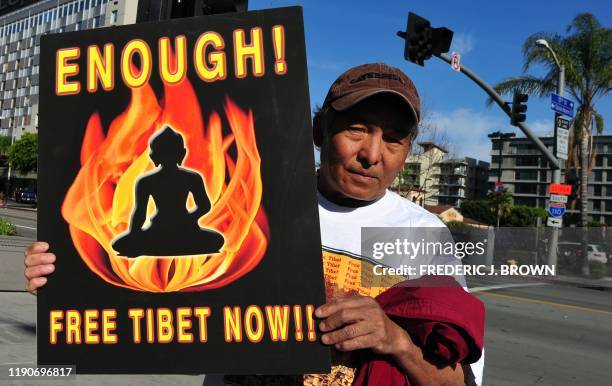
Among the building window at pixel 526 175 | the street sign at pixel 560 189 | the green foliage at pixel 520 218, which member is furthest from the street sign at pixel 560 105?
the building window at pixel 526 175

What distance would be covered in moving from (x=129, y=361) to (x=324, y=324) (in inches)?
21.1

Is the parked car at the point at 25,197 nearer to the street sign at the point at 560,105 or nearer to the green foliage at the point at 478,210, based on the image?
the street sign at the point at 560,105

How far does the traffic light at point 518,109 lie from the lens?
1495 centimetres

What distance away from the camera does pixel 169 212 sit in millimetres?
1458

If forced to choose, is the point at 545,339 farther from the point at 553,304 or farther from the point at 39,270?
the point at 39,270

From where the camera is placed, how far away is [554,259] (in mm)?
20656

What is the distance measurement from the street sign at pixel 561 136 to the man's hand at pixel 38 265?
61.0ft

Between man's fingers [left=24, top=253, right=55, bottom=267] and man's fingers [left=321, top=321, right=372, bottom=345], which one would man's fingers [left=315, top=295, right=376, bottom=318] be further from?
man's fingers [left=24, top=253, right=55, bottom=267]

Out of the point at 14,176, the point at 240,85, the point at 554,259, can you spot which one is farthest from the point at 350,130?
the point at 14,176

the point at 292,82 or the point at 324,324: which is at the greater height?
the point at 292,82

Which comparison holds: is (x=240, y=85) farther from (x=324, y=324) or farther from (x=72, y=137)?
(x=324, y=324)

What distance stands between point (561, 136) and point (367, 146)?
18.6 metres

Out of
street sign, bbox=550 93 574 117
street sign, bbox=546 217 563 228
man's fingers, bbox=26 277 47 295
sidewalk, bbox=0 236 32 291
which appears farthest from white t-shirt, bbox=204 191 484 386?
street sign, bbox=546 217 563 228

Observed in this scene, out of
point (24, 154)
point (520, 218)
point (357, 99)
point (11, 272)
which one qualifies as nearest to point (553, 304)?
point (11, 272)
